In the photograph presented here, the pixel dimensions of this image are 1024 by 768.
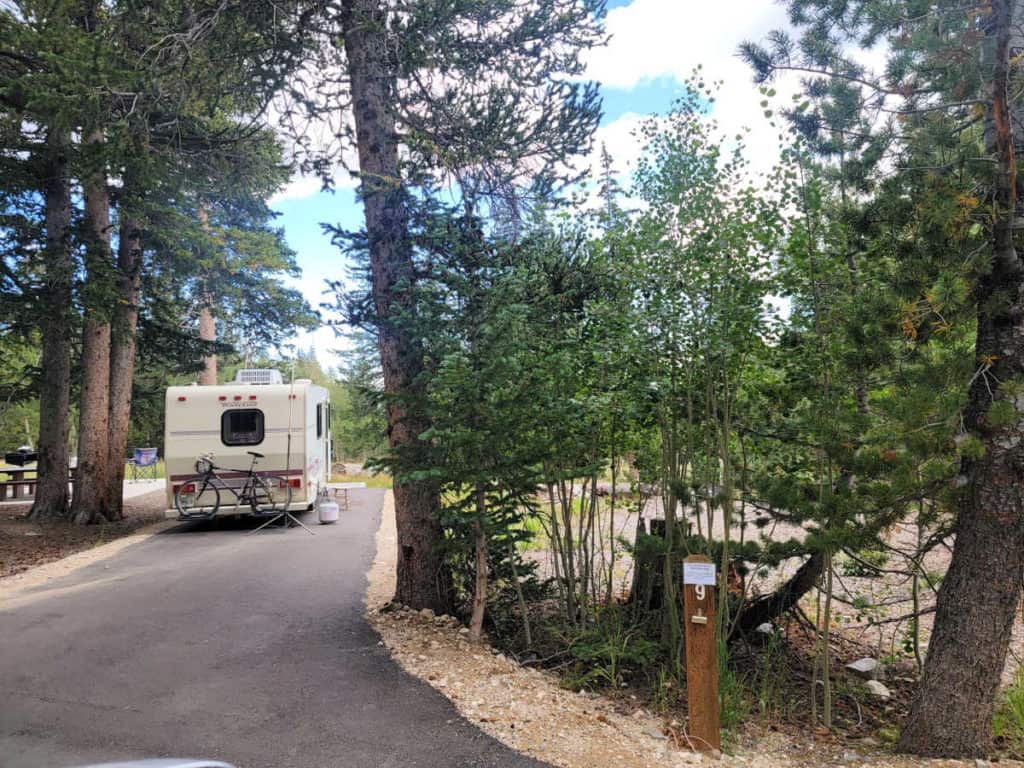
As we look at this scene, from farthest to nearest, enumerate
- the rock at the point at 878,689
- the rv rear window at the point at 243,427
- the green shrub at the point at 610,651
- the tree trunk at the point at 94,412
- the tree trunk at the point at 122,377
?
the tree trunk at the point at 122,377, the tree trunk at the point at 94,412, the rv rear window at the point at 243,427, the rock at the point at 878,689, the green shrub at the point at 610,651

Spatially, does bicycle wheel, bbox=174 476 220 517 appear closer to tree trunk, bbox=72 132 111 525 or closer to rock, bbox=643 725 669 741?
tree trunk, bbox=72 132 111 525

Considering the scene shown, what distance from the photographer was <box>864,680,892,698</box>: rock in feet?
19.0

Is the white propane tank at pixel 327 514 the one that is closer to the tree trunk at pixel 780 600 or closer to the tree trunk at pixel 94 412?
the tree trunk at pixel 94 412

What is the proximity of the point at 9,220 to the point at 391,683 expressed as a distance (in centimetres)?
1132

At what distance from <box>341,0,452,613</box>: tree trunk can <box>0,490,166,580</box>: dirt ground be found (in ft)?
18.0

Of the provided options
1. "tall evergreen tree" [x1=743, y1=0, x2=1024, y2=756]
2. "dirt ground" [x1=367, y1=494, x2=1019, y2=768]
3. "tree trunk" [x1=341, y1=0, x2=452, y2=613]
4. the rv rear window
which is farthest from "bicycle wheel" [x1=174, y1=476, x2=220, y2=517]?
"tall evergreen tree" [x1=743, y1=0, x2=1024, y2=756]

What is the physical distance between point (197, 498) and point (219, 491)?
34 cm

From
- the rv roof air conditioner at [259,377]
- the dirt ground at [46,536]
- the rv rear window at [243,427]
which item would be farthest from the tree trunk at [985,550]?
the rv roof air conditioner at [259,377]

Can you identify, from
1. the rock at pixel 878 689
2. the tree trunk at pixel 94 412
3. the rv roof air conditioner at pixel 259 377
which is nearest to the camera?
the rock at pixel 878 689

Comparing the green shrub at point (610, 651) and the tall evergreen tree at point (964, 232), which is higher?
the tall evergreen tree at point (964, 232)

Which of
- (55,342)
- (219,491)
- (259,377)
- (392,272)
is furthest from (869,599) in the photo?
(55,342)

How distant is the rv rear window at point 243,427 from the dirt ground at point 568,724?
22.3ft

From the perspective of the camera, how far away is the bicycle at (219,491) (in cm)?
1140

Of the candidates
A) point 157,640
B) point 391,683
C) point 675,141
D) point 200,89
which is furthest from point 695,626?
point 200,89
